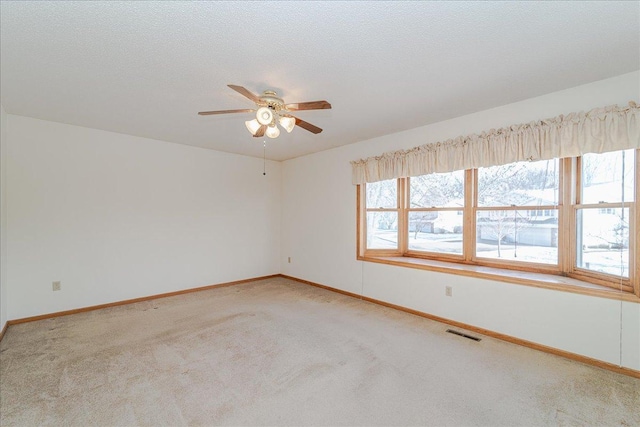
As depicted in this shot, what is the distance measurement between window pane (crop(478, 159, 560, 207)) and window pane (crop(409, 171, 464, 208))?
0.85 ft

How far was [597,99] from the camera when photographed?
2.56 m

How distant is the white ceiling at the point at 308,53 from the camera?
1.68 metres

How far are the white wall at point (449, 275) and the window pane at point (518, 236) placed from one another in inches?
18.3

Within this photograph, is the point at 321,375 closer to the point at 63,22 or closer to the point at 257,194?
the point at 63,22

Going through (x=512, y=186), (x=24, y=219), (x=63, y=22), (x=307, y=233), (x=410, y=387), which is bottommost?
(x=410, y=387)

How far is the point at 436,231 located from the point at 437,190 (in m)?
0.58

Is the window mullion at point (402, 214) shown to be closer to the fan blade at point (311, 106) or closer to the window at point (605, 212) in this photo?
the window at point (605, 212)

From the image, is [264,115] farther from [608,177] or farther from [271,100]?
[608,177]

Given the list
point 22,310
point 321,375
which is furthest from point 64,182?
point 321,375

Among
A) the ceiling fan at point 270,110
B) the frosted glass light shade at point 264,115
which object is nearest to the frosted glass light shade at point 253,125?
the ceiling fan at point 270,110

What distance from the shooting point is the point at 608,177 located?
Answer: 2586 millimetres

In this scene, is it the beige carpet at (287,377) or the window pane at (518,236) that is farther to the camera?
the window pane at (518,236)

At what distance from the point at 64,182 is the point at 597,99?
6.15 metres

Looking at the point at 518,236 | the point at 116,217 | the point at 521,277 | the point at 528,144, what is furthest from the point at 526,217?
the point at 116,217
